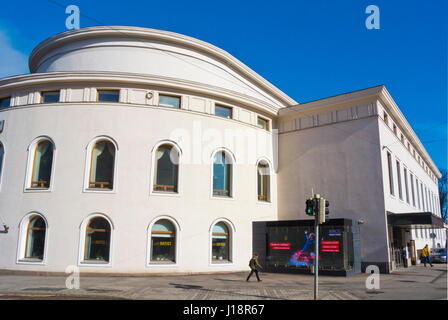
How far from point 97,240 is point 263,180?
10536 mm

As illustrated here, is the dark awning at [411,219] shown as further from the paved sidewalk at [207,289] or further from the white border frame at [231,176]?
the white border frame at [231,176]

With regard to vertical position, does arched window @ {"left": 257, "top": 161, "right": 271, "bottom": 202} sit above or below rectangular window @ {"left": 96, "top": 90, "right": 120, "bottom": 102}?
below

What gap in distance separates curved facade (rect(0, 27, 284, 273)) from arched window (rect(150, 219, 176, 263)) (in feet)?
0.16

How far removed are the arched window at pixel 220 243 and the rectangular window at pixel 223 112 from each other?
622 centimetres

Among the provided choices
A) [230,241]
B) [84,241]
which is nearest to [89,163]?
[84,241]

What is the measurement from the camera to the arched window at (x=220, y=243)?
19250 millimetres

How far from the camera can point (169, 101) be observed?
19.6 metres

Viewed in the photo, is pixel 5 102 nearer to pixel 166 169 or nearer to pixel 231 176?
pixel 166 169

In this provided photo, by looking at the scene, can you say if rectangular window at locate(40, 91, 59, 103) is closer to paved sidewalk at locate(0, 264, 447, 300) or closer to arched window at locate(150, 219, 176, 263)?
arched window at locate(150, 219, 176, 263)

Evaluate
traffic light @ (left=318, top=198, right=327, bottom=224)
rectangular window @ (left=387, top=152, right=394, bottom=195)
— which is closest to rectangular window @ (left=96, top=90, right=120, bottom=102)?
traffic light @ (left=318, top=198, right=327, bottom=224)

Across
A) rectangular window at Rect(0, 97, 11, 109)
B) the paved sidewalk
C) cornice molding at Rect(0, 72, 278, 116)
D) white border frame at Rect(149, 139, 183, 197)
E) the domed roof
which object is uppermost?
the domed roof

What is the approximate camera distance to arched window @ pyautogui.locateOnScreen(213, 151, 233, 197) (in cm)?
2007
